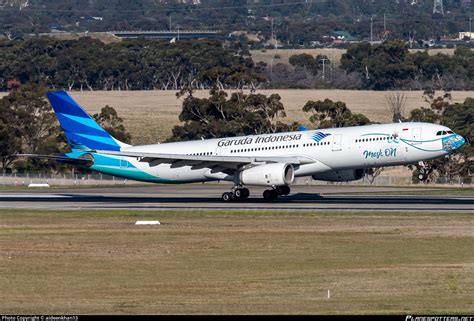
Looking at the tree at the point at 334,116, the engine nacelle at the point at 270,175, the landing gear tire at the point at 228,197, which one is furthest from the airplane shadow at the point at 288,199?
the tree at the point at 334,116

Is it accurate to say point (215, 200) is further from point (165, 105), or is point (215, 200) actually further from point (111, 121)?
point (165, 105)

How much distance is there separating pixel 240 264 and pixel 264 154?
28.9 metres

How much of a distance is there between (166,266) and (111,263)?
2.02m

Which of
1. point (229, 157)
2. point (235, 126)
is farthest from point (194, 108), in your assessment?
point (229, 157)

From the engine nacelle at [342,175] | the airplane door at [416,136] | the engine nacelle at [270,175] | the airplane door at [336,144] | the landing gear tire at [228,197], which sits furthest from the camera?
the landing gear tire at [228,197]

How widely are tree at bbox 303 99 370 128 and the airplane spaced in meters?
48.5

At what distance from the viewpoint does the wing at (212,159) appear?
64.6 meters

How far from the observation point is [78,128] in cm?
7094

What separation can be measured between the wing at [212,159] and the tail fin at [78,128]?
5.03 metres

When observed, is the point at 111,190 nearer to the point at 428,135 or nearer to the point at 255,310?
the point at 428,135

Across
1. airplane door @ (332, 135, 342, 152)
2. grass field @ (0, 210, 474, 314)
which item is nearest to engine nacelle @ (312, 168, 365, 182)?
airplane door @ (332, 135, 342, 152)

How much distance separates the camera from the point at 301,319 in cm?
2608

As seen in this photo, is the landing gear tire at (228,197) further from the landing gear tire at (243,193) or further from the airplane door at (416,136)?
the airplane door at (416,136)

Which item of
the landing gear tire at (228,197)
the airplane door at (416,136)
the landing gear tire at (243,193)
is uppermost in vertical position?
the airplane door at (416,136)
